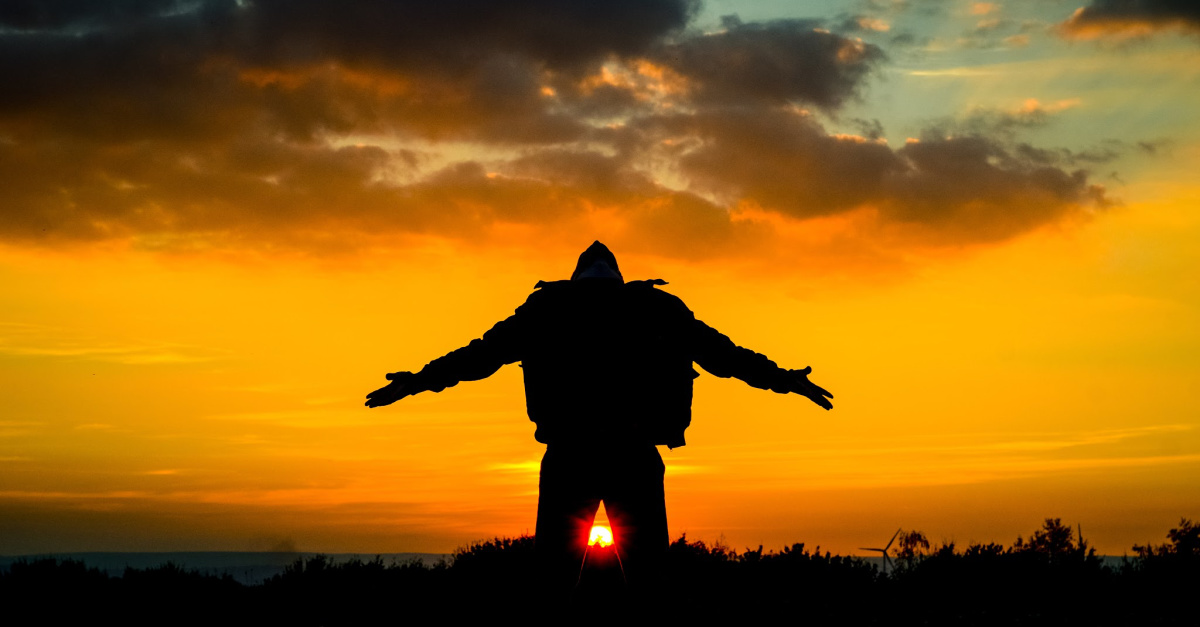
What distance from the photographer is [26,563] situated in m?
14.5

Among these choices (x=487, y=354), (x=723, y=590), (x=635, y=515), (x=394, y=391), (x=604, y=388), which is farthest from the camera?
(x=723, y=590)

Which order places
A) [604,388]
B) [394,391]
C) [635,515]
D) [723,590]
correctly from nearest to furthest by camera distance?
[635,515] < [604,388] < [394,391] < [723,590]

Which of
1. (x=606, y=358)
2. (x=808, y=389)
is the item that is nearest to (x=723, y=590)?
(x=808, y=389)

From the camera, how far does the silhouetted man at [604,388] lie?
991cm

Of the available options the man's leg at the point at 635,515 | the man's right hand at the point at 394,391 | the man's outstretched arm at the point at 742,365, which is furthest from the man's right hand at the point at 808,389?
the man's right hand at the point at 394,391

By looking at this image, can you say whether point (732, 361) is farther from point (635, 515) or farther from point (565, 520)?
point (565, 520)

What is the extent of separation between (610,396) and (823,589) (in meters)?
6.53

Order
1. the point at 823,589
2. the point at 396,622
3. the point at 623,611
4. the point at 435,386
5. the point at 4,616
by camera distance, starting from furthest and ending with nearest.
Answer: the point at 823,589 < the point at 396,622 < the point at 4,616 < the point at 435,386 < the point at 623,611

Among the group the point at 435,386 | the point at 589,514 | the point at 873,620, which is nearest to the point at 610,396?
the point at 589,514

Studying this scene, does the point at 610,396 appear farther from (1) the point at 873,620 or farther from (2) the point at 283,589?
(2) the point at 283,589

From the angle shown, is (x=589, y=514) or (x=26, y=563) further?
(x=26, y=563)

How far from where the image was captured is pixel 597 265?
10453mm

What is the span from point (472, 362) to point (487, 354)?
17cm

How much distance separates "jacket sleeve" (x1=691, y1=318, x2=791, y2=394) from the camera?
1030cm
